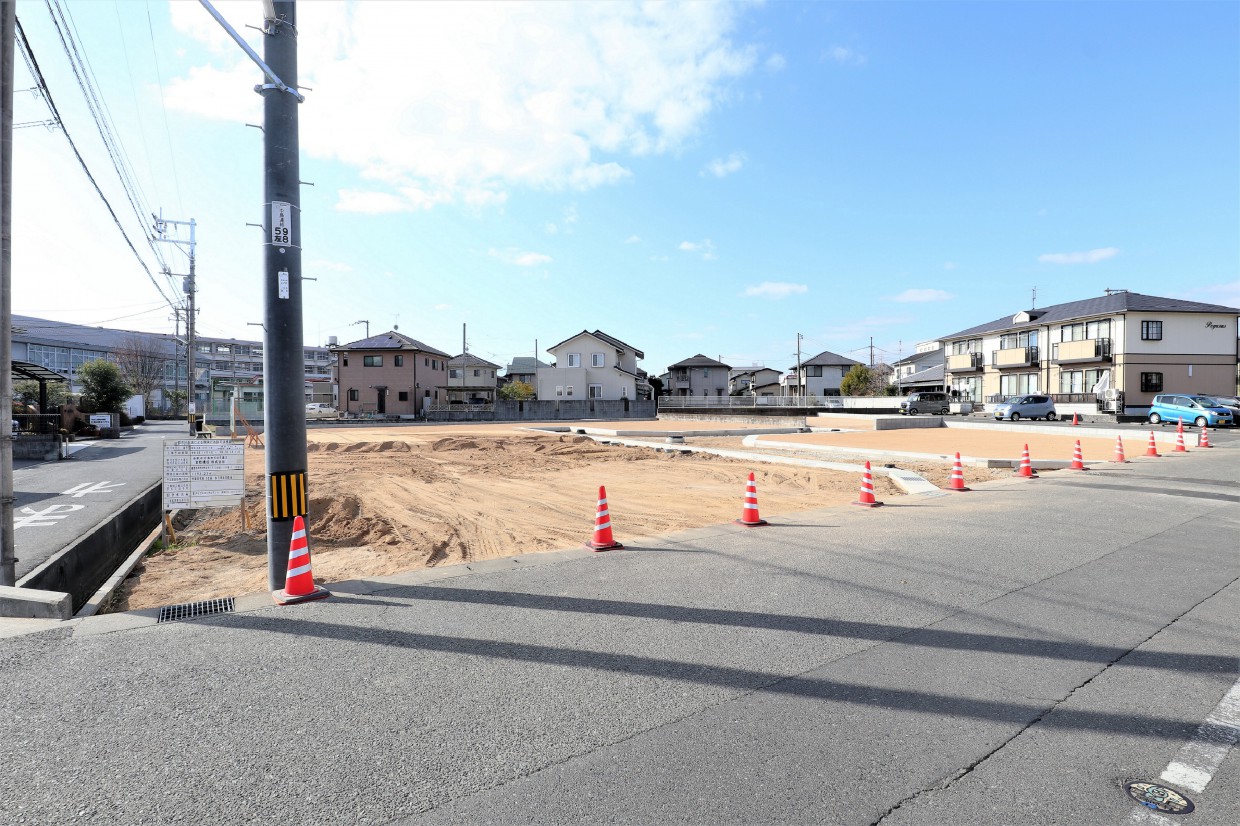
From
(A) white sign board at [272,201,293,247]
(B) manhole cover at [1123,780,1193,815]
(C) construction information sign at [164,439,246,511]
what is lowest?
(B) manhole cover at [1123,780,1193,815]

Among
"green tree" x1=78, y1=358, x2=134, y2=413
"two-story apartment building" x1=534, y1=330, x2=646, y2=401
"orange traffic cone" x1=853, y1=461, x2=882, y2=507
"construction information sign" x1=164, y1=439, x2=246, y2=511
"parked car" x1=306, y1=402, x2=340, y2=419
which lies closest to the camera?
"construction information sign" x1=164, y1=439, x2=246, y2=511

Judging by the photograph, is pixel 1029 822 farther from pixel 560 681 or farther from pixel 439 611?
pixel 439 611

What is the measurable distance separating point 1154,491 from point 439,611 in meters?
12.8

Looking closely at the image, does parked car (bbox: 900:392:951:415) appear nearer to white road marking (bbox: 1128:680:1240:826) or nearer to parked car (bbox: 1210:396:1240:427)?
parked car (bbox: 1210:396:1240:427)

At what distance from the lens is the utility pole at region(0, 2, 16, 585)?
5.52 meters

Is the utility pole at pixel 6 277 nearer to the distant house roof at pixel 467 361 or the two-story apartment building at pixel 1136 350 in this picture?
the two-story apartment building at pixel 1136 350

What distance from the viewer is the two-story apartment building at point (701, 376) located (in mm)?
70688

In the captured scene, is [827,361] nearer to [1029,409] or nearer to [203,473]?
[1029,409]

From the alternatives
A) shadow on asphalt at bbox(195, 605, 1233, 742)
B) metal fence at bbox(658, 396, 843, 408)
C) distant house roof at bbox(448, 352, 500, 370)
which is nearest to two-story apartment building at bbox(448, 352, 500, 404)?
distant house roof at bbox(448, 352, 500, 370)

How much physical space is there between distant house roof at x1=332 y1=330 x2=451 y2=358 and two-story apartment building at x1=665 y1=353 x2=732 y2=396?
28835mm

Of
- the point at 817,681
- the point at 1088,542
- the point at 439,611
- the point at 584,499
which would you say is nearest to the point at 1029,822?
the point at 817,681

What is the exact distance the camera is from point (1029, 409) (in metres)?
38.6

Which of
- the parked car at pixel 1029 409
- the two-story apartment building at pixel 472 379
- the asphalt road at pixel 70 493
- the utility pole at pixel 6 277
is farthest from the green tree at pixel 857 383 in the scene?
the utility pole at pixel 6 277

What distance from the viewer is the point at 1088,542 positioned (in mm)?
7070
